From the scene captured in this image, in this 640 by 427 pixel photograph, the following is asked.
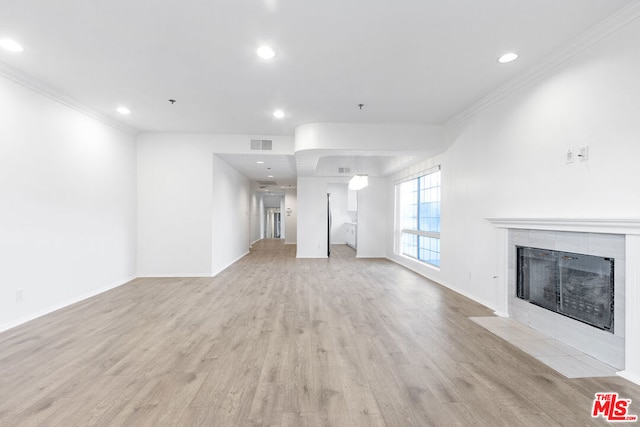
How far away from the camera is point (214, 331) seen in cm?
316

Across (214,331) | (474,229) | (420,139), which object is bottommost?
(214,331)

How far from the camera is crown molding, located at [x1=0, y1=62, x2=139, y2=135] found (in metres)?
3.27

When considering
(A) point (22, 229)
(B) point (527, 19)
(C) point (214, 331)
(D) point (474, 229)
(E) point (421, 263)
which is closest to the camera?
(B) point (527, 19)

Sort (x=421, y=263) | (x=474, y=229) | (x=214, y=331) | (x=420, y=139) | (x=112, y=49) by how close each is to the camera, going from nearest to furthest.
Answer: (x=112, y=49), (x=214, y=331), (x=474, y=229), (x=420, y=139), (x=421, y=263)

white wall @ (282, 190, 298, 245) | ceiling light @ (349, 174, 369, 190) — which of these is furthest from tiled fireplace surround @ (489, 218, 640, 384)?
white wall @ (282, 190, 298, 245)

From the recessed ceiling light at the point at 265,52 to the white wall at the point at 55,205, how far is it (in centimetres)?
294

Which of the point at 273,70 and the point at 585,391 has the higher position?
the point at 273,70

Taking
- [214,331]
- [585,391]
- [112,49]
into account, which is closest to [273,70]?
[112,49]

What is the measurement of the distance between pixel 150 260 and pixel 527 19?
6733 millimetres

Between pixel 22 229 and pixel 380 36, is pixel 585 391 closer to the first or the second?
pixel 380 36

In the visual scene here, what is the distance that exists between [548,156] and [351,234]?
368 inches

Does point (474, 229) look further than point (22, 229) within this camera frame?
Yes

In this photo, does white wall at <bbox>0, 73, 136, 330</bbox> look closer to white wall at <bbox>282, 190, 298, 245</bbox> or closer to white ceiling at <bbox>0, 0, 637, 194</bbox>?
white ceiling at <bbox>0, 0, 637, 194</bbox>

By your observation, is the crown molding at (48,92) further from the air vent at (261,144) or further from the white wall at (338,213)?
the white wall at (338,213)
